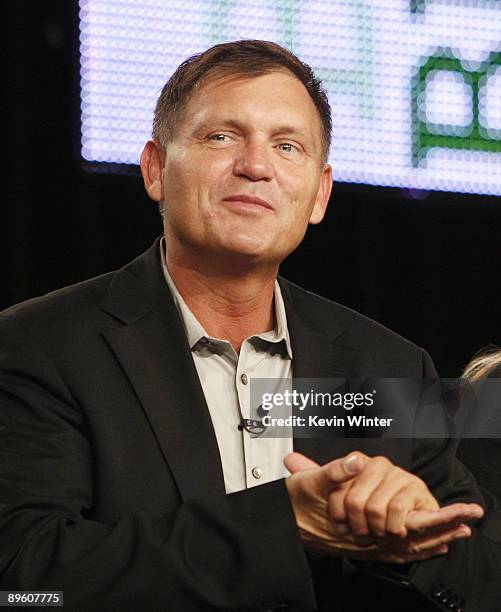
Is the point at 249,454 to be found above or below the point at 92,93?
below

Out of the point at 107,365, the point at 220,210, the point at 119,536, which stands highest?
the point at 220,210

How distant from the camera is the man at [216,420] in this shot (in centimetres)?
165

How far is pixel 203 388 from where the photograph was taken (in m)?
2.10

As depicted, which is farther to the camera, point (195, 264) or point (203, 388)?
point (195, 264)

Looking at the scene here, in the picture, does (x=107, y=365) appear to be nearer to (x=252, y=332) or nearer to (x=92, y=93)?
(x=252, y=332)

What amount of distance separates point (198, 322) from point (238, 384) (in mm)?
167

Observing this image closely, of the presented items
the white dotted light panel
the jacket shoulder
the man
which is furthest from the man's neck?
the white dotted light panel

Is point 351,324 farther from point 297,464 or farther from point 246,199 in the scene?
point 297,464

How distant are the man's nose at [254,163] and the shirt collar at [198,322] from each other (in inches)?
10.4

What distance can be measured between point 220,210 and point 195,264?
0.14 meters

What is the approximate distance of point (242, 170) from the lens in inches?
84.3

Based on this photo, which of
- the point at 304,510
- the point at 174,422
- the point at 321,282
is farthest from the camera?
the point at 321,282

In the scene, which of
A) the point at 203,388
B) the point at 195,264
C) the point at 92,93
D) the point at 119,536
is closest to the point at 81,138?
the point at 92,93

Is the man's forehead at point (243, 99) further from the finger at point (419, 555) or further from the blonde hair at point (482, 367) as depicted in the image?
the finger at point (419, 555)
